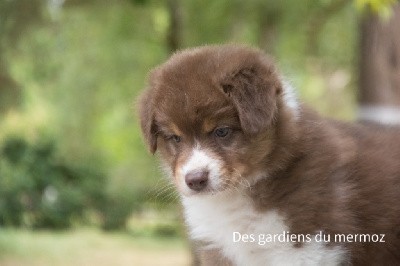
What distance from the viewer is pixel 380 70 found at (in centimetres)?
556

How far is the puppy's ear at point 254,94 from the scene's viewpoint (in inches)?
110

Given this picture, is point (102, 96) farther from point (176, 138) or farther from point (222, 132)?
point (222, 132)

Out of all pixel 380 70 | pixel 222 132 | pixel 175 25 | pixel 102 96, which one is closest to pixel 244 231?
pixel 222 132

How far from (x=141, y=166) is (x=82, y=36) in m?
2.90

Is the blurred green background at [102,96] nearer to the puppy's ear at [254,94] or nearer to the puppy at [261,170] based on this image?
the puppy at [261,170]

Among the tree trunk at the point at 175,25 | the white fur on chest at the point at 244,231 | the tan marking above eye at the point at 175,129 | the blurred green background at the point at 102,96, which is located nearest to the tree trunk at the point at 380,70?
the blurred green background at the point at 102,96

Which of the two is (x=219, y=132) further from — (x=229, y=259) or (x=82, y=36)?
(x=82, y=36)

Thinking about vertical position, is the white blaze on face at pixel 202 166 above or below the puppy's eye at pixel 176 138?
below

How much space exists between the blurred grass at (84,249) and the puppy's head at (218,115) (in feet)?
18.9

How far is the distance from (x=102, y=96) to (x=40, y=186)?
178 cm

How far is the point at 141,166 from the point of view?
1120 cm

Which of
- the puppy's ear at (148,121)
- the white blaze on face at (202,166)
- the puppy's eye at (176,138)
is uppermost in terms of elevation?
the puppy's ear at (148,121)

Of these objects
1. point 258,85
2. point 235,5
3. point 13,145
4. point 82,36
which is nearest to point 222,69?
point 258,85

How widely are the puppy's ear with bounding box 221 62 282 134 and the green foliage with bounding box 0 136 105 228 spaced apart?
746 centimetres
